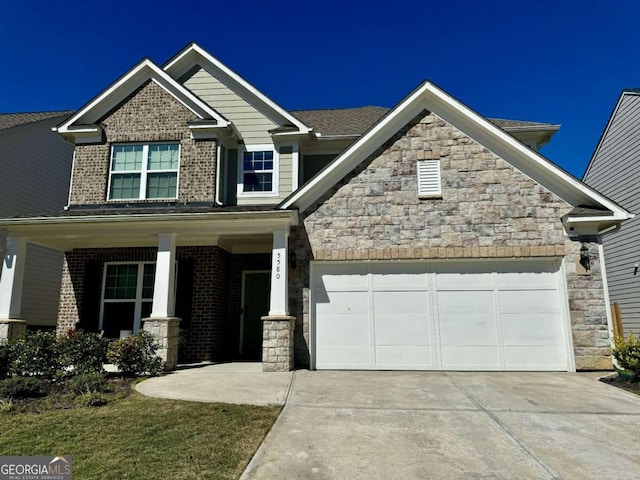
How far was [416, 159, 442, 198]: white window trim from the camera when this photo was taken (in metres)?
9.99

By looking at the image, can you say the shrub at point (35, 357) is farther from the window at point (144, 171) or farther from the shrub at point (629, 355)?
the shrub at point (629, 355)

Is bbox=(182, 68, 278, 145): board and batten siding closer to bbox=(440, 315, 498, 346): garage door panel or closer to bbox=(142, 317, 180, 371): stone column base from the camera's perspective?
bbox=(142, 317, 180, 371): stone column base

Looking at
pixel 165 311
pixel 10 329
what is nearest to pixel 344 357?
pixel 165 311

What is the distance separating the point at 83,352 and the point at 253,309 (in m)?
4.73

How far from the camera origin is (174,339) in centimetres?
943

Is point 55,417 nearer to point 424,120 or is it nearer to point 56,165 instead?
point 424,120

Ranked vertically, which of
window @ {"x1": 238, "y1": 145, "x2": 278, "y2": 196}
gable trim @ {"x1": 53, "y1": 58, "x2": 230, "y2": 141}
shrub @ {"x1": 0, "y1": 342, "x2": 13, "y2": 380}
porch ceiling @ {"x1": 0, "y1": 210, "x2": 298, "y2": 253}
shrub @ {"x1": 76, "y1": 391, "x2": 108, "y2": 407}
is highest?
gable trim @ {"x1": 53, "y1": 58, "x2": 230, "y2": 141}

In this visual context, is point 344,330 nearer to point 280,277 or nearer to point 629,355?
point 280,277

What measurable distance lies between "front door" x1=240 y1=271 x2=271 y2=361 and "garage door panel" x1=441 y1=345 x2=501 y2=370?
5185 mm

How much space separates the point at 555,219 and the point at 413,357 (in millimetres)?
4513

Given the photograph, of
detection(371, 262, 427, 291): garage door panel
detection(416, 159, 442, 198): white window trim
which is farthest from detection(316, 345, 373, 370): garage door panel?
detection(416, 159, 442, 198): white window trim

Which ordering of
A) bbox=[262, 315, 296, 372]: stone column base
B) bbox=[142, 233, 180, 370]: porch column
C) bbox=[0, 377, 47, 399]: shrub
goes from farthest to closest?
bbox=[142, 233, 180, 370]: porch column < bbox=[262, 315, 296, 372]: stone column base < bbox=[0, 377, 47, 399]: shrub

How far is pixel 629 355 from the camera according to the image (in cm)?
807

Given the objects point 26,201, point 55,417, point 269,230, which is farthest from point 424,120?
point 26,201
